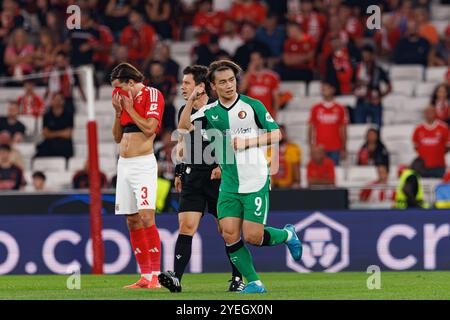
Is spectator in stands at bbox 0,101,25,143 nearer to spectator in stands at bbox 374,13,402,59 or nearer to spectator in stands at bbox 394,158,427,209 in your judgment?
spectator in stands at bbox 374,13,402,59

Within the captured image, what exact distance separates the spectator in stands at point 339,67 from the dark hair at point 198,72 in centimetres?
978

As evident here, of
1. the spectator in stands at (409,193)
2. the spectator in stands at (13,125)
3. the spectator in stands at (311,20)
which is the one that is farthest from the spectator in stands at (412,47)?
the spectator in stands at (13,125)

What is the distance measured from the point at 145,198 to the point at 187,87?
1200 mm

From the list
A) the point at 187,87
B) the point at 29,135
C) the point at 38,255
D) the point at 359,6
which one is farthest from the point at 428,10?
the point at 187,87

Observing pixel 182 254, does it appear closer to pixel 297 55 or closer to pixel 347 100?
pixel 347 100

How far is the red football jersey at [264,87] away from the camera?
22.4m

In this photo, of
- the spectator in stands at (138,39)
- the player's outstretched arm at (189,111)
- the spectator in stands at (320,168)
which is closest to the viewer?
the player's outstretched arm at (189,111)

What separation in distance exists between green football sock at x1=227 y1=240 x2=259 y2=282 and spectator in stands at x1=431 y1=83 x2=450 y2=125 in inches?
392

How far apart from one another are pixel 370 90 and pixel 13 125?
6173mm

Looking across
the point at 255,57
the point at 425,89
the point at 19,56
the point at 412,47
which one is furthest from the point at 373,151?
the point at 19,56

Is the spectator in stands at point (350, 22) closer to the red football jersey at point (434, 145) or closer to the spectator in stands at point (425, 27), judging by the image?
the spectator in stands at point (425, 27)

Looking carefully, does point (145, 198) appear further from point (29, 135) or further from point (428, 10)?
point (428, 10)

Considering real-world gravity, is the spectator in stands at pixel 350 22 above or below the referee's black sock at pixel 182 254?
above

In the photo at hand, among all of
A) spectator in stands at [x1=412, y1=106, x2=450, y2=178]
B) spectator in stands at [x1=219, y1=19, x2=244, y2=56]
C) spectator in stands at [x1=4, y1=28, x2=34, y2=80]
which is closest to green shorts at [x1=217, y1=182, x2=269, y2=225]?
spectator in stands at [x1=412, y1=106, x2=450, y2=178]
